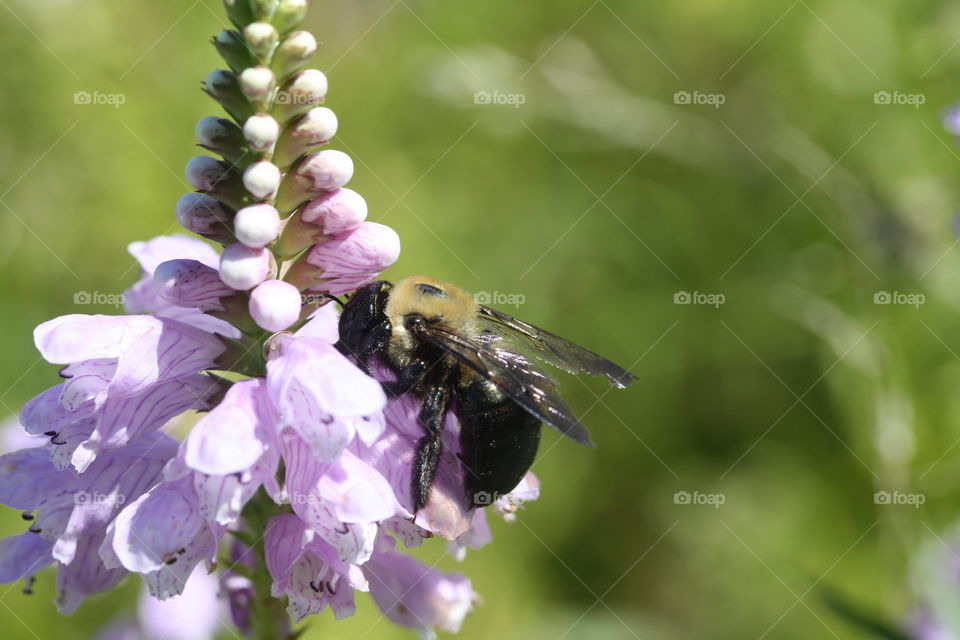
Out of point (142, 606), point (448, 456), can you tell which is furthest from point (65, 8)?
point (448, 456)

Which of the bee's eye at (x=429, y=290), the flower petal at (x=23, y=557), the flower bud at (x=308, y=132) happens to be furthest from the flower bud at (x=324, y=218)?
the flower petal at (x=23, y=557)

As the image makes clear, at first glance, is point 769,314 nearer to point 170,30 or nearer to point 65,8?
point 170,30

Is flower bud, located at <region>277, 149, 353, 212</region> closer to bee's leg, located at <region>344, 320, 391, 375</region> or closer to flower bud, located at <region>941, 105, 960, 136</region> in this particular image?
bee's leg, located at <region>344, 320, 391, 375</region>

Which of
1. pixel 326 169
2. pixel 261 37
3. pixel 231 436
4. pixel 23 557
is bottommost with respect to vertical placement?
pixel 23 557

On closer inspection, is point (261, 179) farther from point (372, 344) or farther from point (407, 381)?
point (407, 381)

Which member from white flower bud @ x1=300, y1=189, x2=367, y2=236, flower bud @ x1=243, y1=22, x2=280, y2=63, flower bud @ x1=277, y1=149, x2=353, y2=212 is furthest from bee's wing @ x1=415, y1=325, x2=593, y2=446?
flower bud @ x1=243, y1=22, x2=280, y2=63

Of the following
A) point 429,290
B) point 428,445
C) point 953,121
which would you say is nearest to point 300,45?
point 429,290
